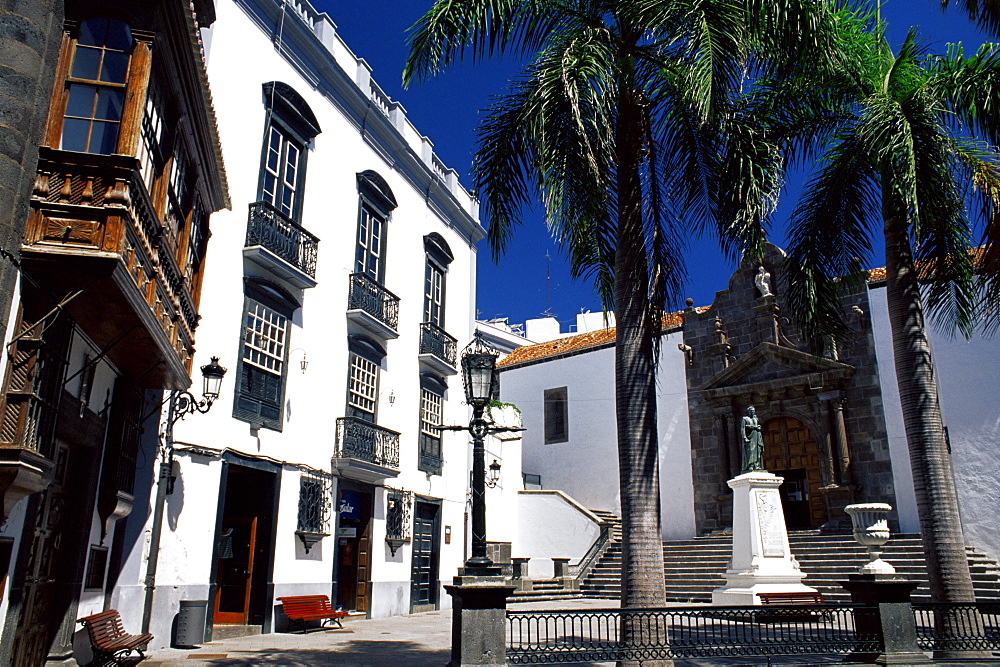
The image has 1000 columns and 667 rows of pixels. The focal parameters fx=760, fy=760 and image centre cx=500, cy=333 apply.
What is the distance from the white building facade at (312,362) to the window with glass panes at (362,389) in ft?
0.14

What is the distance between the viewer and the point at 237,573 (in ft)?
41.3

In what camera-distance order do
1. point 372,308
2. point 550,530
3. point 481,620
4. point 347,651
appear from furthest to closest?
point 550,530 < point 372,308 < point 347,651 < point 481,620

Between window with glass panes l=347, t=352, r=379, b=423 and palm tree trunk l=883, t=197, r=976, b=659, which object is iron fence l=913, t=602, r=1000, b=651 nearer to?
palm tree trunk l=883, t=197, r=976, b=659

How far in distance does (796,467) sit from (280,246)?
15.9 meters

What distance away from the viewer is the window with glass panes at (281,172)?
13695 millimetres

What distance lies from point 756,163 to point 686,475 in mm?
16725

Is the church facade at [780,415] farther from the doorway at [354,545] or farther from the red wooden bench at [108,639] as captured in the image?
the red wooden bench at [108,639]

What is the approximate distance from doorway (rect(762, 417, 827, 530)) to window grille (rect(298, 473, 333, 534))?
44.9 ft

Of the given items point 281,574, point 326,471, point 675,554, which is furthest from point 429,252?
point 675,554

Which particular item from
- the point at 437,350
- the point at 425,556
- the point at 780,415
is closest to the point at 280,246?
the point at 437,350

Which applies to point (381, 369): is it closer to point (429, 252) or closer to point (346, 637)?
point (429, 252)

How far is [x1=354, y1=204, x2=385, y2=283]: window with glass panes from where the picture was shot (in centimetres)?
1653

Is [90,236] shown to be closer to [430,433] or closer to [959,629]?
[959,629]

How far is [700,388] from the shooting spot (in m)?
24.0
